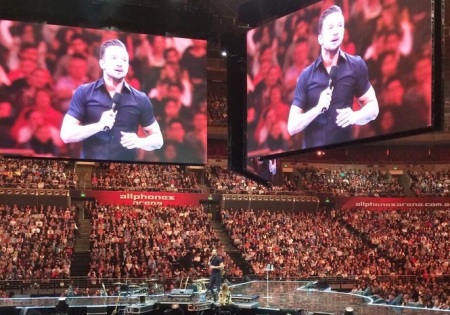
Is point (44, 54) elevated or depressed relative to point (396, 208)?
elevated

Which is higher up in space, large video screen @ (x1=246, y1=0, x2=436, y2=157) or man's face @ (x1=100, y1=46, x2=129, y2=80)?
man's face @ (x1=100, y1=46, x2=129, y2=80)

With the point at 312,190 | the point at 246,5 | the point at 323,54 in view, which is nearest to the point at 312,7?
the point at 323,54

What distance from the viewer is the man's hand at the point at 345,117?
9328mm

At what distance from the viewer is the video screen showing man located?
39.8 feet

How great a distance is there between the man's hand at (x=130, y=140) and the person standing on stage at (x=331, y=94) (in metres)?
3.52

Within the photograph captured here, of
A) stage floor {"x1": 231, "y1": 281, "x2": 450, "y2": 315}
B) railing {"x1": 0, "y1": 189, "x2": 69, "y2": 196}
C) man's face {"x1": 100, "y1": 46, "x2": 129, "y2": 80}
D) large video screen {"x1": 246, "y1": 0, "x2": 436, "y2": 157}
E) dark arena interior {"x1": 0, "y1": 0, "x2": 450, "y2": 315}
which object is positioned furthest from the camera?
railing {"x1": 0, "y1": 189, "x2": 69, "y2": 196}

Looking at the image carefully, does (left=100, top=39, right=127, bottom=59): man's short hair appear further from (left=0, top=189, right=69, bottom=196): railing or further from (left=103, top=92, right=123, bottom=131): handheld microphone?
(left=0, top=189, right=69, bottom=196): railing

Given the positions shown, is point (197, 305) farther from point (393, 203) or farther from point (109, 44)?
point (393, 203)

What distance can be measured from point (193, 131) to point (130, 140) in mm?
1542

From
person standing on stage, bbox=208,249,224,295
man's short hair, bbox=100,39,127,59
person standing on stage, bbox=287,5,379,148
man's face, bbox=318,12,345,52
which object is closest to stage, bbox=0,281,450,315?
person standing on stage, bbox=208,249,224,295

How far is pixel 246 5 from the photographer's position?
40.3 feet

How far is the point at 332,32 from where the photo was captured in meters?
9.89

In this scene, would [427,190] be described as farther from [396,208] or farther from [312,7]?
[312,7]

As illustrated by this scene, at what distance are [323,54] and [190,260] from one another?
43.9 feet
